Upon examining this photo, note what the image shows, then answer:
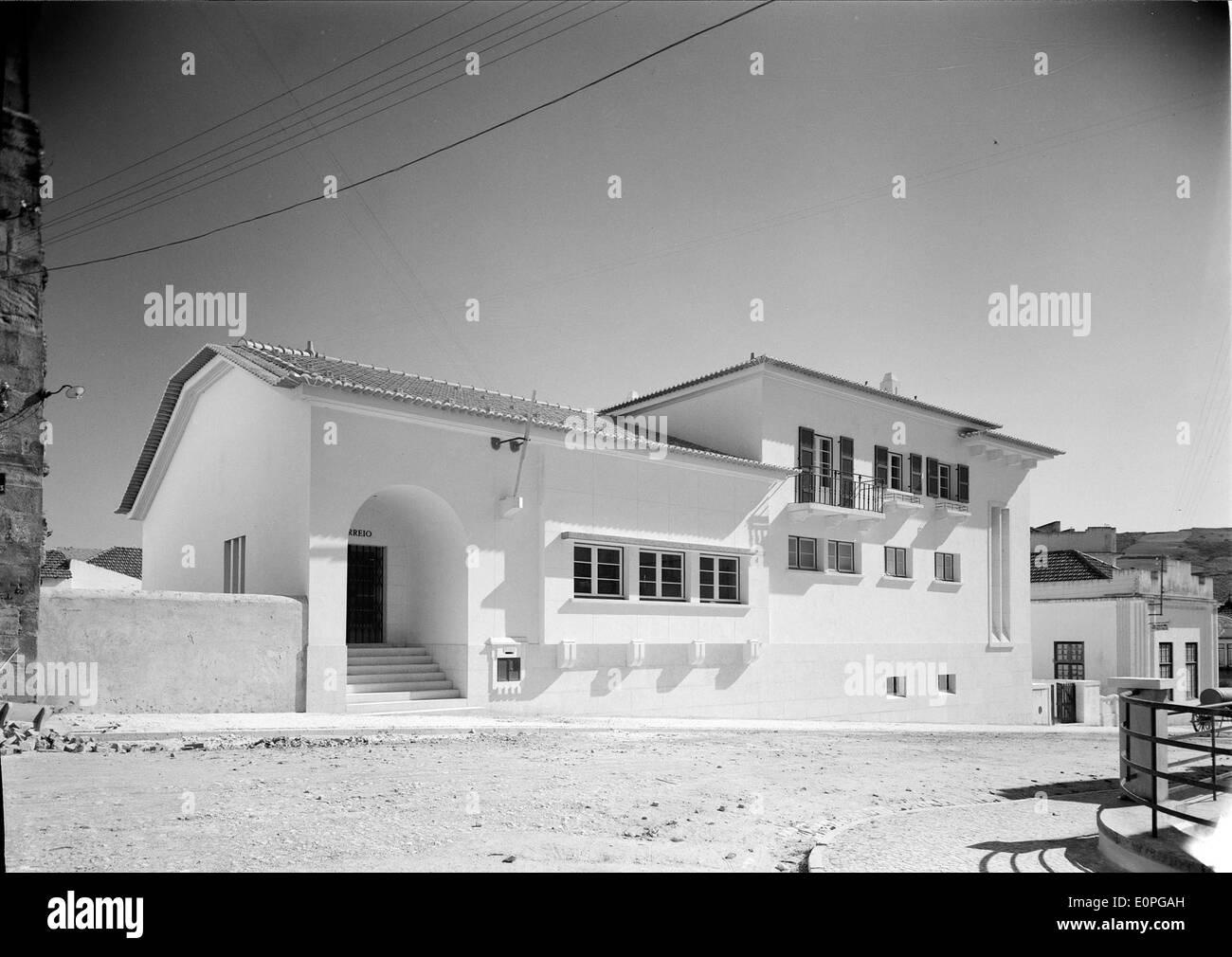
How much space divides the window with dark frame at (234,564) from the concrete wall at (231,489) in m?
0.13

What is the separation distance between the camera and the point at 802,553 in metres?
21.0

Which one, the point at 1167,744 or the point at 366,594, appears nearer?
the point at 1167,744

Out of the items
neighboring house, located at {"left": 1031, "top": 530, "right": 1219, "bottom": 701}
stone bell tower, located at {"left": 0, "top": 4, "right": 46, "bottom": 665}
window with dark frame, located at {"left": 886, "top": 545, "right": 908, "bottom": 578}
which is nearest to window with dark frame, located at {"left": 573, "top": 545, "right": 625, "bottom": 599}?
stone bell tower, located at {"left": 0, "top": 4, "right": 46, "bottom": 665}

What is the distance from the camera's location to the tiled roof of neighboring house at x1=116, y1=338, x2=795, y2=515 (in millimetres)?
13953

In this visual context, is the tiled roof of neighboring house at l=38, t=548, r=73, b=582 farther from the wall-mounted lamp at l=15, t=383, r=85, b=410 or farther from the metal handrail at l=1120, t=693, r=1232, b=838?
the metal handrail at l=1120, t=693, r=1232, b=838

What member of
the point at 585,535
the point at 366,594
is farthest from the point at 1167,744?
the point at 366,594

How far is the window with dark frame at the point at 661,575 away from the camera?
17500mm

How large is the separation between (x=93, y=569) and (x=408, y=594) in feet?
77.1

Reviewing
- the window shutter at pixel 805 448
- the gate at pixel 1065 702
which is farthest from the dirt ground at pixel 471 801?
the gate at pixel 1065 702

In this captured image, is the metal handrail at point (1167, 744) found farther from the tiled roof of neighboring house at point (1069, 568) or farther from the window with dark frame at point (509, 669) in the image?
the tiled roof of neighboring house at point (1069, 568)

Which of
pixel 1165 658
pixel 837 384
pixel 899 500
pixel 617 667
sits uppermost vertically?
pixel 837 384

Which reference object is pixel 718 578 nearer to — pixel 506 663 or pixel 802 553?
pixel 802 553

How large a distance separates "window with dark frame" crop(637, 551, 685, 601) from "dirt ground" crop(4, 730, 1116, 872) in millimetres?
5045
